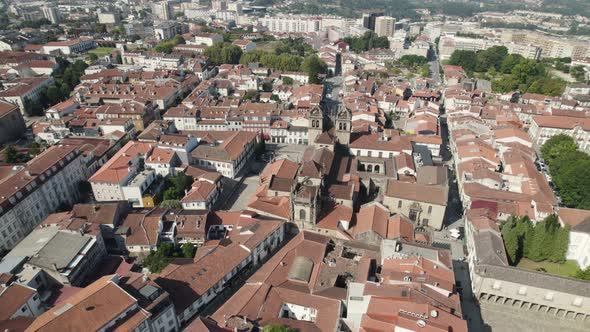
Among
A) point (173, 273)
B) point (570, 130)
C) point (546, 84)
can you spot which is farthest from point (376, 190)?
point (546, 84)

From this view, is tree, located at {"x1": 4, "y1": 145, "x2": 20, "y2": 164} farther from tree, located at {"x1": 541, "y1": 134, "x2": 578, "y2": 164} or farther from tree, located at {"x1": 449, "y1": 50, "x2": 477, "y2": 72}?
tree, located at {"x1": 449, "y1": 50, "x2": 477, "y2": 72}

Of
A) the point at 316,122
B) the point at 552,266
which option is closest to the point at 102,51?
the point at 316,122

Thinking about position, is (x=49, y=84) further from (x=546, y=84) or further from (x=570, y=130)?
(x=546, y=84)

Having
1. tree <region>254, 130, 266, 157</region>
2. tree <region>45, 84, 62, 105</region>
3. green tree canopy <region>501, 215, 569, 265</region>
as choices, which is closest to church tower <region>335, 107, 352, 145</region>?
tree <region>254, 130, 266, 157</region>

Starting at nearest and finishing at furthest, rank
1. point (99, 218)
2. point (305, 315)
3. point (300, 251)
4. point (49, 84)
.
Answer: point (305, 315), point (300, 251), point (99, 218), point (49, 84)

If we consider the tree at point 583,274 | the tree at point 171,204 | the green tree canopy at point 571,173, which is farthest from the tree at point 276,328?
the green tree canopy at point 571,173

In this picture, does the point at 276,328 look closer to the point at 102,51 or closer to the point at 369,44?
the point at 102,51
